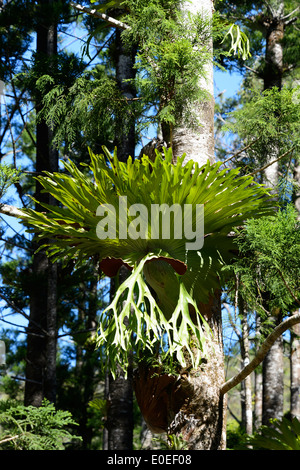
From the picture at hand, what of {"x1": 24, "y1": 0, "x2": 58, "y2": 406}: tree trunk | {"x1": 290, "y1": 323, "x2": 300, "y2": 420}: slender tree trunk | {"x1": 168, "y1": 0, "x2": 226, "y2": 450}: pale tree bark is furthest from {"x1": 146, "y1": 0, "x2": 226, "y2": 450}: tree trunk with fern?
{"x1": 290, "y1": 323, "x2": 300, "y2": 420}: slender tree trunk

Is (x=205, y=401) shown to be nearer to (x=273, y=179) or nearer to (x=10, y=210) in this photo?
(x=10, y=210)

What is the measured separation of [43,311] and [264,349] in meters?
4.55

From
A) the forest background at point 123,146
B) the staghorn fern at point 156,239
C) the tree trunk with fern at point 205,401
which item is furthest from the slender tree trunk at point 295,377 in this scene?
the staghorn fern at point 156,239

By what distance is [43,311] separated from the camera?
6.49 m

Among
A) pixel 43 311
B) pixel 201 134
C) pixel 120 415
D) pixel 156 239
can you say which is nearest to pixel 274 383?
pixel 120 415

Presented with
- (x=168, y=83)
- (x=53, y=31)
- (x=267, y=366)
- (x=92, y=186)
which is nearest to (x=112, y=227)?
(x=92, y=186)

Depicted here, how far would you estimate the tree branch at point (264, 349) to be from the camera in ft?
7.20

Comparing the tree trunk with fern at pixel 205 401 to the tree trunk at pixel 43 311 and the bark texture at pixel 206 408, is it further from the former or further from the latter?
the tree trunk at pixel 43 311

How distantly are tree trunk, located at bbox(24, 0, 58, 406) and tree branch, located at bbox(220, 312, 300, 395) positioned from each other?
3281mm

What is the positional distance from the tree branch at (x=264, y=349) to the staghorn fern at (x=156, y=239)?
0.61 ft

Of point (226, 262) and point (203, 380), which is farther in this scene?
point (226, 262)

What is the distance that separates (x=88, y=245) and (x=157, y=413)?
2.65 feet

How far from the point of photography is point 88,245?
2506 millimetres

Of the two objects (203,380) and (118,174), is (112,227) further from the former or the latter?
(203,380)
